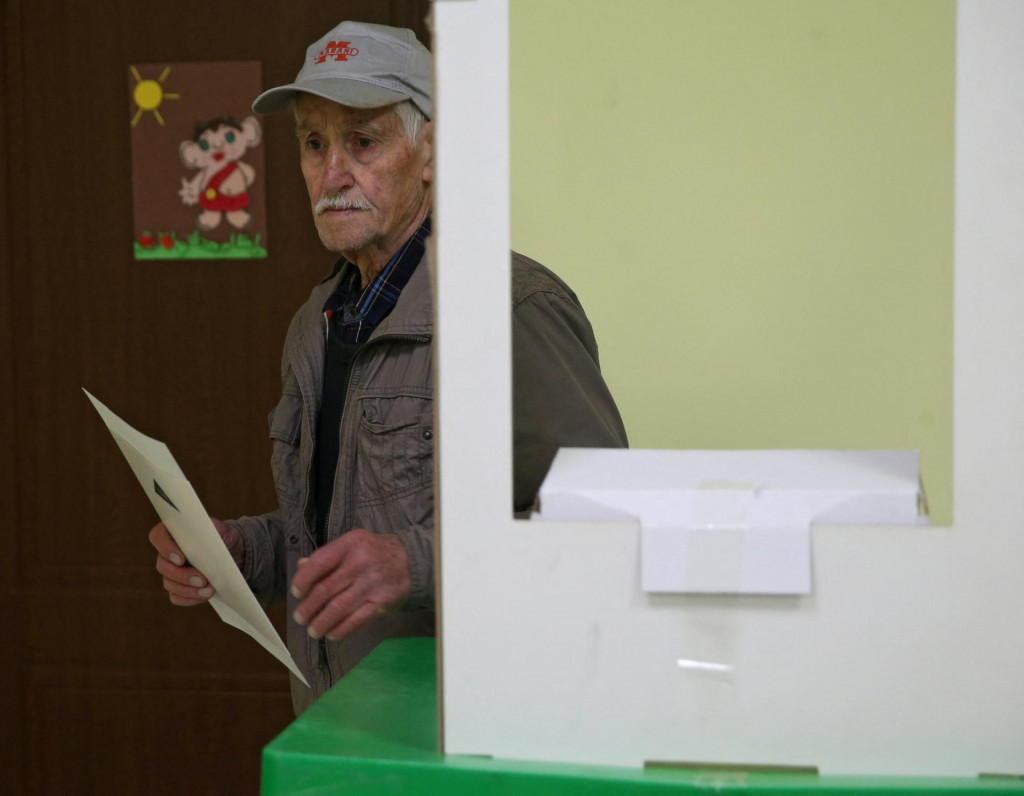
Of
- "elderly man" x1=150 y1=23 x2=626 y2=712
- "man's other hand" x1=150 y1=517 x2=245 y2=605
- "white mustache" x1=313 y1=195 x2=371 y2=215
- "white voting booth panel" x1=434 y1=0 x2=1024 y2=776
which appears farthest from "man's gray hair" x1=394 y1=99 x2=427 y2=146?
"white voting booth panel" x1=434 y1=0 x2=1024 y2=776

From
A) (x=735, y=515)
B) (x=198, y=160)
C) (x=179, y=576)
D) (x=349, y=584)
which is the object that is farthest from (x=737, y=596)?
(x=198, y=160)

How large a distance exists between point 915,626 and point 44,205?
2.25m

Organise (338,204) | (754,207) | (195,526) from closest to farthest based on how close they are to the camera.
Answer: (195,526) < (338,204) < (754,207)

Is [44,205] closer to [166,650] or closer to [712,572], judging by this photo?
[166,650]

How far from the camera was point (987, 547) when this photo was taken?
65 centimetres

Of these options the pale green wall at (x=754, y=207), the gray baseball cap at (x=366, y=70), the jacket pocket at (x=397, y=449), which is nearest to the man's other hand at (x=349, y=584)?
the jacket pocket at (x=397, y=449)

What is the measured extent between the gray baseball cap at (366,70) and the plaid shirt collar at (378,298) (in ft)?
0.60

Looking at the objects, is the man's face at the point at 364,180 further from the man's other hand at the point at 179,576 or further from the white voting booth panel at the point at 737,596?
the white voting booth panel at the point at 737,596

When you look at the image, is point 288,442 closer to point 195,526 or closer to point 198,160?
point 195,526

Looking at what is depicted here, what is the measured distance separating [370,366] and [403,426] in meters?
0.11

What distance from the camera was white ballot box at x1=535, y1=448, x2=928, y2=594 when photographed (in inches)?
25.8

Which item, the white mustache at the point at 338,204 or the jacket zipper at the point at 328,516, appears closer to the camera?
the jacket zipper at the point at 328,516

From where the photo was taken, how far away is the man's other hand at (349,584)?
102 centimetres

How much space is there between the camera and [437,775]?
678mm
